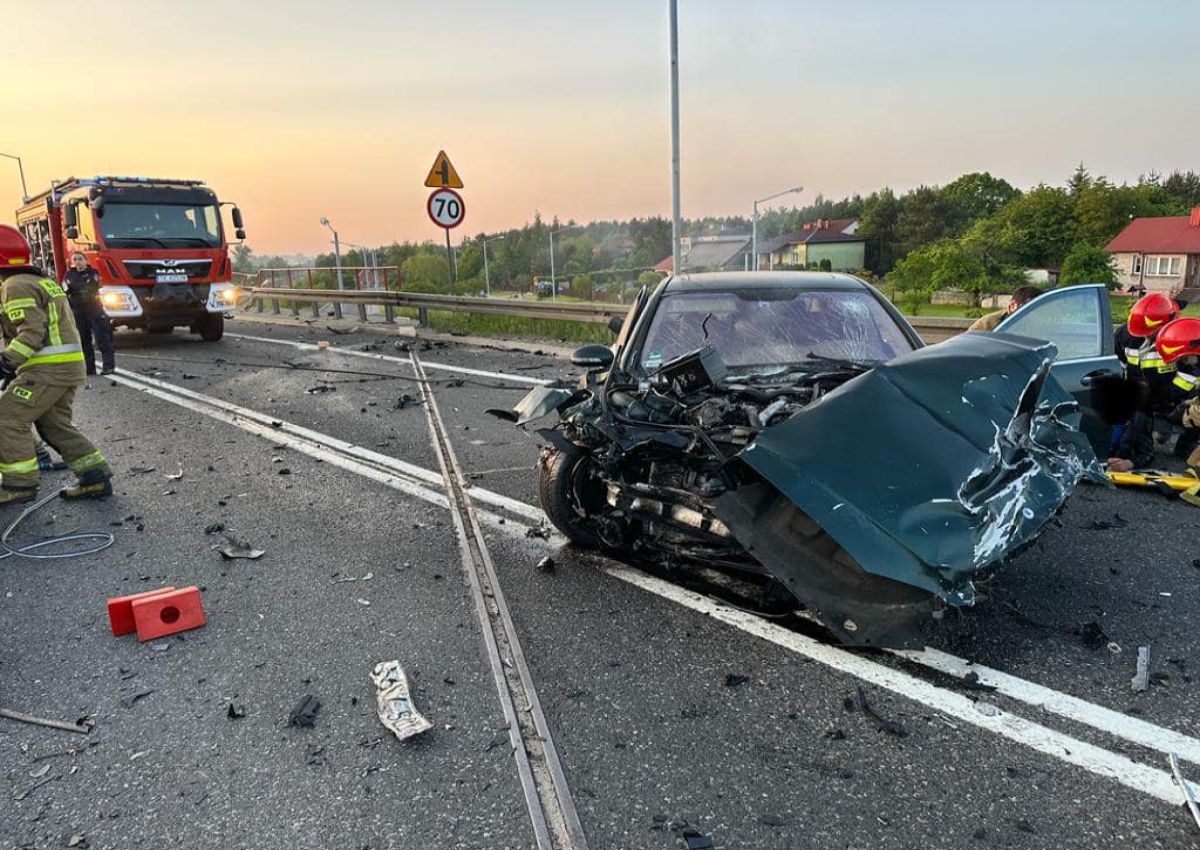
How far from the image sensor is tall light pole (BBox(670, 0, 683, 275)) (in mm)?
12578

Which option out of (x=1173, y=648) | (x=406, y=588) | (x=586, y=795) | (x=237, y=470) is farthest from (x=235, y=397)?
(x=1173, y=648)

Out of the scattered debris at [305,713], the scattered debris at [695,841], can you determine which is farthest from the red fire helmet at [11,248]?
the scattered debris at [695,841]

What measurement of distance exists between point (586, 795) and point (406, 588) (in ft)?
6.13

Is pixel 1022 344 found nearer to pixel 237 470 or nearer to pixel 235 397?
pixel 237 470

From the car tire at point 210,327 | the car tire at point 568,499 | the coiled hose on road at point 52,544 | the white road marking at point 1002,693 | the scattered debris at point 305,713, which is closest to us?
the white road marking at point 1002,693

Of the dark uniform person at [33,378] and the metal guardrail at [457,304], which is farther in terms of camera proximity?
the metal guardrail at [457,304]

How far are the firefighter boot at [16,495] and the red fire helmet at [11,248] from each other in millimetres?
1644

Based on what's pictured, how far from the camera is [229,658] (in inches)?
130

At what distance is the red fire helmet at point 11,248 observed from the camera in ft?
17.9

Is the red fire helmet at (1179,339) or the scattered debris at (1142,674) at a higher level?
the red fire helmet at (1179,339)

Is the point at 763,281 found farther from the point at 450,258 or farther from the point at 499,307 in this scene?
the point at 450,258

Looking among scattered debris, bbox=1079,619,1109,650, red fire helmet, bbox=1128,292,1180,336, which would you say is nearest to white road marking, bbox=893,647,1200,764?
scattered debris, bbox=1079,619,1109,650

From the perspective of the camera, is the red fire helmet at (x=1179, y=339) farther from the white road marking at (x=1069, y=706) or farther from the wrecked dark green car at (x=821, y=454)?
the white road marking at (x=1069, y=706)

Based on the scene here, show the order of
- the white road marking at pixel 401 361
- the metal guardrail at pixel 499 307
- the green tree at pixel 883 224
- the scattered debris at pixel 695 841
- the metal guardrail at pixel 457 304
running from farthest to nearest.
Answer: the green tree at pixel 883 224 → the metal guardrail at pixel 457 304 → the white road marking at pixel 401 361 → the metal guardrail at pixel 499 307 → the scattered debris at pixel 695 841
